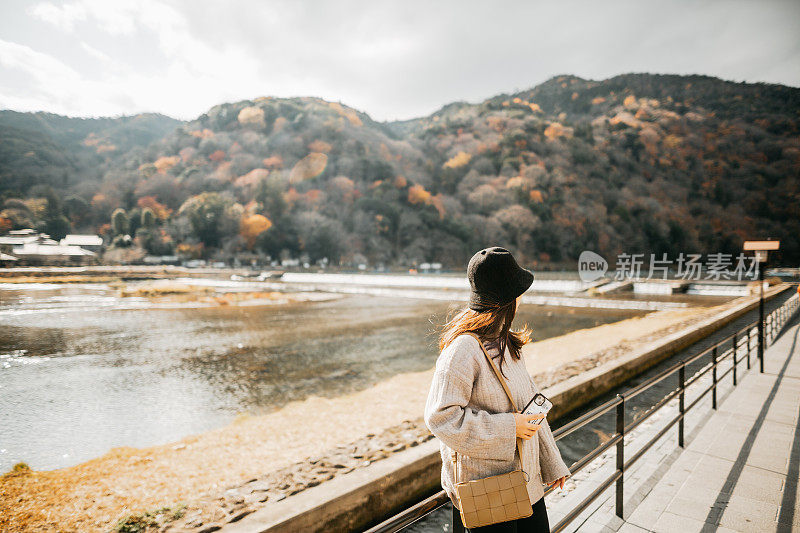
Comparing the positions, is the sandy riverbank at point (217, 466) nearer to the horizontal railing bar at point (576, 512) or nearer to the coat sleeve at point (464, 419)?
the horizontal railing bar at point (576, 512)

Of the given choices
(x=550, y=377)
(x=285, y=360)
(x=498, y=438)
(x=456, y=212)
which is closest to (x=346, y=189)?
(x=456, y=212)

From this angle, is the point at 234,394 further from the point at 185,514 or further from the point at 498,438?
the point at 498,438

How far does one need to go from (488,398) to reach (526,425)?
0.49 feet

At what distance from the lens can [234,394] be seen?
8656 mm

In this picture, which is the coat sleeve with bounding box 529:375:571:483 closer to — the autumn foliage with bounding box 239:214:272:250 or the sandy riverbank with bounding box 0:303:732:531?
the sandy riverbank with bounding box 0:303:732:531

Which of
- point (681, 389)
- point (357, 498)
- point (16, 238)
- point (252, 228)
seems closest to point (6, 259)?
point (16, 238)

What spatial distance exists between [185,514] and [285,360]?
25.6 ft

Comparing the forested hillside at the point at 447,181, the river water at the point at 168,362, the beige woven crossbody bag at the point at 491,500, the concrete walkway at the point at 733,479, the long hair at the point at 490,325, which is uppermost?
the forested hillside at the point at 447,181

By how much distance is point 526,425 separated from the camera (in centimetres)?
131

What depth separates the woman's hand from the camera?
1301mm

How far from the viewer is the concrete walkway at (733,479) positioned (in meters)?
2.72

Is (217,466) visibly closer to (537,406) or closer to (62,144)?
(537,406)

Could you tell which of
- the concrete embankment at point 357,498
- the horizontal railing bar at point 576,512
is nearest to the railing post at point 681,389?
the horizontal railing bar at point 576,512

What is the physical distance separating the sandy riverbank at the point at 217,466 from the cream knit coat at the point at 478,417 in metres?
3.20
